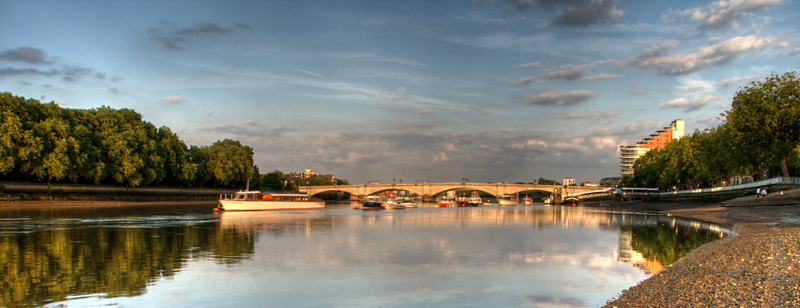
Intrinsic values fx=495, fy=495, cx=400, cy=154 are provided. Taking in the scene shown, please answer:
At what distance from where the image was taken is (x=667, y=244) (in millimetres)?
25484

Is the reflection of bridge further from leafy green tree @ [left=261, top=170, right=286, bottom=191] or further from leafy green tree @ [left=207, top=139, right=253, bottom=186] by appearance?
leafy green tree @ [left=207, top=139, right=253, bottom=186]

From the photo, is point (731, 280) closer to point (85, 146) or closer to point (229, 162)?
point (85, 146)

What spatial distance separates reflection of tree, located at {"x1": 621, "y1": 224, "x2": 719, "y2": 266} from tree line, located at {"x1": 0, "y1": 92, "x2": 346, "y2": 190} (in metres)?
60.5

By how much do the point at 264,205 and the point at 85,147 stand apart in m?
24.0

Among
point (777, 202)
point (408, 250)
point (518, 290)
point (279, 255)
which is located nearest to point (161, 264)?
point (279, 255)

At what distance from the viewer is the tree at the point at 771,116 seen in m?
53.6

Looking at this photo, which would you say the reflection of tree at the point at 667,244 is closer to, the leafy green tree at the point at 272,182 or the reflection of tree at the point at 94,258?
the reflection of tree at the point at 94,258

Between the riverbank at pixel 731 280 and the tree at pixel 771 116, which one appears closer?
the riverbank at pixel 731 280

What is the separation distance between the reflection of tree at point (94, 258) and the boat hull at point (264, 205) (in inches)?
1312

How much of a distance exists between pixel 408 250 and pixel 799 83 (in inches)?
2184

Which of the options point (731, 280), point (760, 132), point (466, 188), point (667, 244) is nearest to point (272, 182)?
point (466, 188)

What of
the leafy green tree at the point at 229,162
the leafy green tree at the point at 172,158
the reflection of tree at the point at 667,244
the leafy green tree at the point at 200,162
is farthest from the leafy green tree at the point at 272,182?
the reflection of tree at the point at 667,244

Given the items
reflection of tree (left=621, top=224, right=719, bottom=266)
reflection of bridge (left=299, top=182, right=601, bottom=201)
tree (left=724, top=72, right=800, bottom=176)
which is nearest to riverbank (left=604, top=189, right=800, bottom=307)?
reflection of tree (left=621, top=224, right=719, bottom=266)

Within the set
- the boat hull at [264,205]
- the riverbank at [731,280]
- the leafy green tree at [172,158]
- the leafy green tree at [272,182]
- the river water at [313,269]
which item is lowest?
the boat hull at [264,205]
